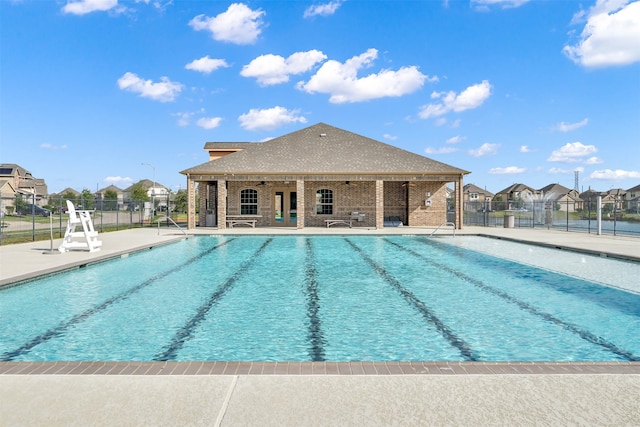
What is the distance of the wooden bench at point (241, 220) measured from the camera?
1002 inches

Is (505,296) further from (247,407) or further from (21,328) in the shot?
(21,328)

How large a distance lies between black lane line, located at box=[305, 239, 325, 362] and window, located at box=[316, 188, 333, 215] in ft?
50.5

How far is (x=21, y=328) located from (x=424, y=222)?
78.0 ft

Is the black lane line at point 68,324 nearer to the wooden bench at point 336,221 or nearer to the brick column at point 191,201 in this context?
the brick column at point 191,201

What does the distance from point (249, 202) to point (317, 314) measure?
818 inches

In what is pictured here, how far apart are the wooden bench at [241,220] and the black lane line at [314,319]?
1465cm

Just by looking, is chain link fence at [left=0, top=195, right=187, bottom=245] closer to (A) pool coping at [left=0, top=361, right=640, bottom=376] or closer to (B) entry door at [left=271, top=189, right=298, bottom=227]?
(B) entry door at [left=271, top=189, right=298, bottom=227]

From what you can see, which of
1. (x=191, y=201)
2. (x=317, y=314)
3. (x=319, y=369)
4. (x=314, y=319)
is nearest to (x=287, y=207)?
(x=191, y=201)

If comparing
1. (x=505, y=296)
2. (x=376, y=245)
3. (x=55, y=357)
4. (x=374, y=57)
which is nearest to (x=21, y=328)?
(x=55, y=357)

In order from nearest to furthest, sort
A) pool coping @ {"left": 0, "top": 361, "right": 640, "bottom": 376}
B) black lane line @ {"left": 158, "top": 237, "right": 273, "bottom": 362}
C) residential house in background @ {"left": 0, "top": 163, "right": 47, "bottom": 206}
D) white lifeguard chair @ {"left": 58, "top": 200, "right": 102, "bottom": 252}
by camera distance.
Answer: pool coping @ {"left": 0, "top": 361, "right": 640, "bottom": 376} < black lane line @ {"left": 158, "top": 237, "right": 273, "bottom": 362} < white lifeguard chair @ {"left": 58, "top": 200, "right": 102, "bottom": 252} < residential house in background @ {"left": 0, "top": 163, "right": 47, "bottom": 206}

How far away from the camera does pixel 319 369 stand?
3791 millimetres

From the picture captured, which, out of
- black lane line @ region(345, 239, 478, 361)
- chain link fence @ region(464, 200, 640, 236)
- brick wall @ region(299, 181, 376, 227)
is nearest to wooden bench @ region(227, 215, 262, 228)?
brick wall @ region(299, 181, 376, 227)

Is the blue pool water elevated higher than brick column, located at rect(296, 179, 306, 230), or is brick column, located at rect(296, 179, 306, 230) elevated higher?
brick column, located at rect(296, 179, 306, 230)

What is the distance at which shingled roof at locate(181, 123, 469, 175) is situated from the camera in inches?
955
